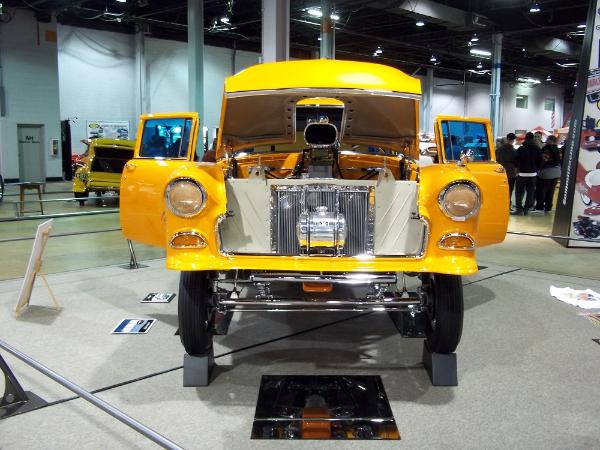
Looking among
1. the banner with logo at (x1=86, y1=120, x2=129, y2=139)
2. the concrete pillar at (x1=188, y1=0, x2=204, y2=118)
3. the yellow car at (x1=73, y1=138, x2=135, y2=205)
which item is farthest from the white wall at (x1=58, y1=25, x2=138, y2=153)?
the yellow car at (x1=73, y1=138, x2=135, y2=205)

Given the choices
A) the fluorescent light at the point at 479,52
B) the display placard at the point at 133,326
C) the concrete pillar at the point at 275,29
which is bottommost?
the display placard at the point at 133,326

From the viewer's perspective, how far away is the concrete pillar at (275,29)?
8.98 meters

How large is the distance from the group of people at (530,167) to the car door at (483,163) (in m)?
6.49

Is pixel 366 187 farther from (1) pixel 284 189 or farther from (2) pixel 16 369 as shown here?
(2) pixel 16 369

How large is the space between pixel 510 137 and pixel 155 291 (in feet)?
27.3

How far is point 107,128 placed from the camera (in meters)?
19.9

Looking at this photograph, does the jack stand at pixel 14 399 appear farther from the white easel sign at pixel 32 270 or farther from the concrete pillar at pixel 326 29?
the concrete pillar at pixel 326 29

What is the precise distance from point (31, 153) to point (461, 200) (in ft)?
59.4

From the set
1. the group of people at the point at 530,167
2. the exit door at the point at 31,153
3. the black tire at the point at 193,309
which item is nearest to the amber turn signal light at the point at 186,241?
the black tire at the point at 193,309

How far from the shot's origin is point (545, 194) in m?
12.1

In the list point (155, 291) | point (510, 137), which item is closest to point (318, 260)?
point (155, 291)

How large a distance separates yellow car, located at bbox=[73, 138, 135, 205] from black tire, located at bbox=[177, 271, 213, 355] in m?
8.99

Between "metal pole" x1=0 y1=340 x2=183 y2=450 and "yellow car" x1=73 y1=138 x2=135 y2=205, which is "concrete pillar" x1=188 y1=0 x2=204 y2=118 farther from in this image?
"metal pole" x1=0 y1=340 x2=183 y2=450

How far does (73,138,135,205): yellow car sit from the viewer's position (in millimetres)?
11320
